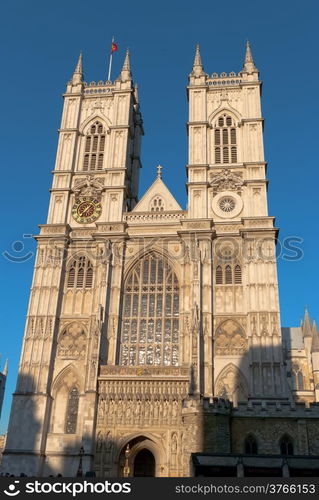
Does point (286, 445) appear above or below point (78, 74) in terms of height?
below

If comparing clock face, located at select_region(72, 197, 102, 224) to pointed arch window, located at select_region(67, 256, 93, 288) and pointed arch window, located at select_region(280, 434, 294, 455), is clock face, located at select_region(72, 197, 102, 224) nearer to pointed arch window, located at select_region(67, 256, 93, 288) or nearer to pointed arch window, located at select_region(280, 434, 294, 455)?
pointed arch window, located at select_region(67, 256, 93, 288)

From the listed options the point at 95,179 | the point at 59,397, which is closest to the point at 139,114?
the point at 95,179

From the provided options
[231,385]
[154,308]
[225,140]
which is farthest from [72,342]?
[225,140]

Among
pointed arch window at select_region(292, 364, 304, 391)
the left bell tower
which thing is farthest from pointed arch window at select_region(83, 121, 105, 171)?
pointed arch window at select_region(292, 364, 304, 391)

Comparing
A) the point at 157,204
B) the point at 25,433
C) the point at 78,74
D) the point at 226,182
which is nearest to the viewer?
the point at 25,433

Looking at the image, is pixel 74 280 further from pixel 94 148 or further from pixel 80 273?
pixel 94 148

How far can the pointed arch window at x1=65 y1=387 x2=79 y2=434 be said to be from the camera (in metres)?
33.2

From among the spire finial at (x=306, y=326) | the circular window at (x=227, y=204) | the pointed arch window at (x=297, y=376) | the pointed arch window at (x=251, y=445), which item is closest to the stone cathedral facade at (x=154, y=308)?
the pointed arch window at (x=251, y=445)

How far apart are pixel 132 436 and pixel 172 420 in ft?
8.34

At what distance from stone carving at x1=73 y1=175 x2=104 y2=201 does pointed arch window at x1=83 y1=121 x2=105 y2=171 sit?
1304mm

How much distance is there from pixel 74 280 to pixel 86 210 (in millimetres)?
6009

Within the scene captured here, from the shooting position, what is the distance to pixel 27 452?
105 feet

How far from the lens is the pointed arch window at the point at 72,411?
33.2 metres

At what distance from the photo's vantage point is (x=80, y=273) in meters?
38.3
